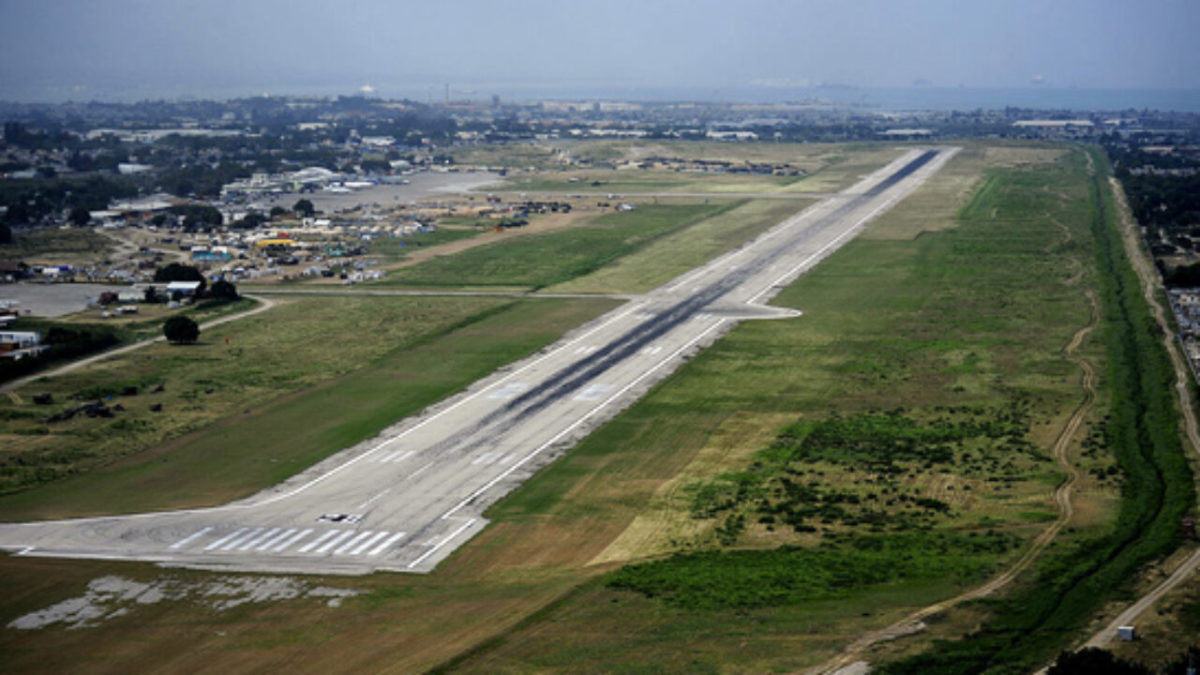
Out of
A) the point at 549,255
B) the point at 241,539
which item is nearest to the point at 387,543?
the point at 241,539

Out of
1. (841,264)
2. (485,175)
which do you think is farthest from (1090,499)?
(485,175)

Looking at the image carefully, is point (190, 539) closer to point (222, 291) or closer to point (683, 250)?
point (222, 291)

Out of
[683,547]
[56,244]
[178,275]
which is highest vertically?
[178,275]

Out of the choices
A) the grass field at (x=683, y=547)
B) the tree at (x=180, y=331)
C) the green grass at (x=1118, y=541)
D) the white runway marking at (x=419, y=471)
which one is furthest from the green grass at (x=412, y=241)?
the green grass at (x=1118, y=541)

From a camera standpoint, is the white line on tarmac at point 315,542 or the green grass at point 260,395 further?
the green grass at point 260,395

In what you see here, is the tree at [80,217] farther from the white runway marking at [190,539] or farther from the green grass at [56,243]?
the white runway marking at [190,539]

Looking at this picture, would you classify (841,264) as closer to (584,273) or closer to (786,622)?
(584,273)
